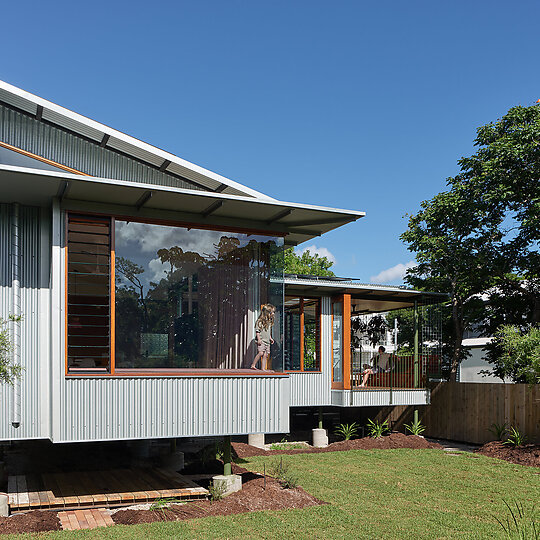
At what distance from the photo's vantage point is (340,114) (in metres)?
24.0

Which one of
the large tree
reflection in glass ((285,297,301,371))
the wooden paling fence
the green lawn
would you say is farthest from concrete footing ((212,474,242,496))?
the large tree

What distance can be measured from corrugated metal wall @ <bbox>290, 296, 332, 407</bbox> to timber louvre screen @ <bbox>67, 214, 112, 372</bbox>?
7374mm

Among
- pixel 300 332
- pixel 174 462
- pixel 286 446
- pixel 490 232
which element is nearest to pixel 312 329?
pixel 300 332

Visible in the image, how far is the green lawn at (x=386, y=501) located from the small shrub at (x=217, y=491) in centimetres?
87

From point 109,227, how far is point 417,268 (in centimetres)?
1286

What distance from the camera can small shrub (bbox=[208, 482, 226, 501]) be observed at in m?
8.96

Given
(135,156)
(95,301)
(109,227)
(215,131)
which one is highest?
(215,131)

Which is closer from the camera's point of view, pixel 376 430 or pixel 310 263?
pixel 376 430

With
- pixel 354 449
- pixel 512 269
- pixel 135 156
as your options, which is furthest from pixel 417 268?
pixel 135 156

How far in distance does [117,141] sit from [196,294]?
2794 millimetres

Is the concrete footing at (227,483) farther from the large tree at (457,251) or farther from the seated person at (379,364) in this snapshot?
the large tree at (457,251)

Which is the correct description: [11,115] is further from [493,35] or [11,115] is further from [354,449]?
[493,35]

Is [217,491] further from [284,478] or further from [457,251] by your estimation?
[457,251]

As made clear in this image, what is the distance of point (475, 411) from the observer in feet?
51.8
